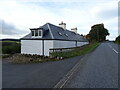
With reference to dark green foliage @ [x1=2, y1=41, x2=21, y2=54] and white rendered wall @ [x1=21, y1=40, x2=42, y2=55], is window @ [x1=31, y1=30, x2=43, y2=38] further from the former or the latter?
dark green foliage @ [x1=2, y1=41, x2=21, y2=54]

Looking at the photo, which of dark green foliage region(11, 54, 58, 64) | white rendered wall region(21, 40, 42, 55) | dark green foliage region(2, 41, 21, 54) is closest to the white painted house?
white rendered wall region(21, 40, 42, 55)

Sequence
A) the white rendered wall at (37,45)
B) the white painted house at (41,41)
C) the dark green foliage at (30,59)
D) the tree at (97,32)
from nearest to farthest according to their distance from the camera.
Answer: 1. the dark green foliage at (30,59)
2. the white rendered wall at (37,45)
3. the white painted house at (41,41)
4. the tree at (97,32)

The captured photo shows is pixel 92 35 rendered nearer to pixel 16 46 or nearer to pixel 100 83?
pixel 16 46

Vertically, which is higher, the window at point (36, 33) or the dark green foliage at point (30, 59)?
the window at point (36, 33)

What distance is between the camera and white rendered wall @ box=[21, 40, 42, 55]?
21.9 meters

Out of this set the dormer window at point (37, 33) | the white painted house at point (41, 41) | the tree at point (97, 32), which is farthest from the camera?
the tree at point (97, 32)

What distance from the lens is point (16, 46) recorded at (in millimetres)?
24531

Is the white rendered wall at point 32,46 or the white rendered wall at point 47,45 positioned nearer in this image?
the white rendered wall at point 47,45

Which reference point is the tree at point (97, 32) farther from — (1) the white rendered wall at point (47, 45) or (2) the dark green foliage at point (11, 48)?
(1) the white rendered wall at point (47, 45)

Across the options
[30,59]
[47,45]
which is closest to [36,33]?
[47,45]

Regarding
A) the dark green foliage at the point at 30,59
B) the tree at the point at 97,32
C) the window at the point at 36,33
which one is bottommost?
the dark green foliage at the point at 30,59

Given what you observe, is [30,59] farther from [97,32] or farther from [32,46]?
[97,32]

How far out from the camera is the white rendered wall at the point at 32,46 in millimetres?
21906

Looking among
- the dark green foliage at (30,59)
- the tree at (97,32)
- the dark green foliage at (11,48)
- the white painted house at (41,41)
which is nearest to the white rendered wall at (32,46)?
the white painted house at (41,41)
